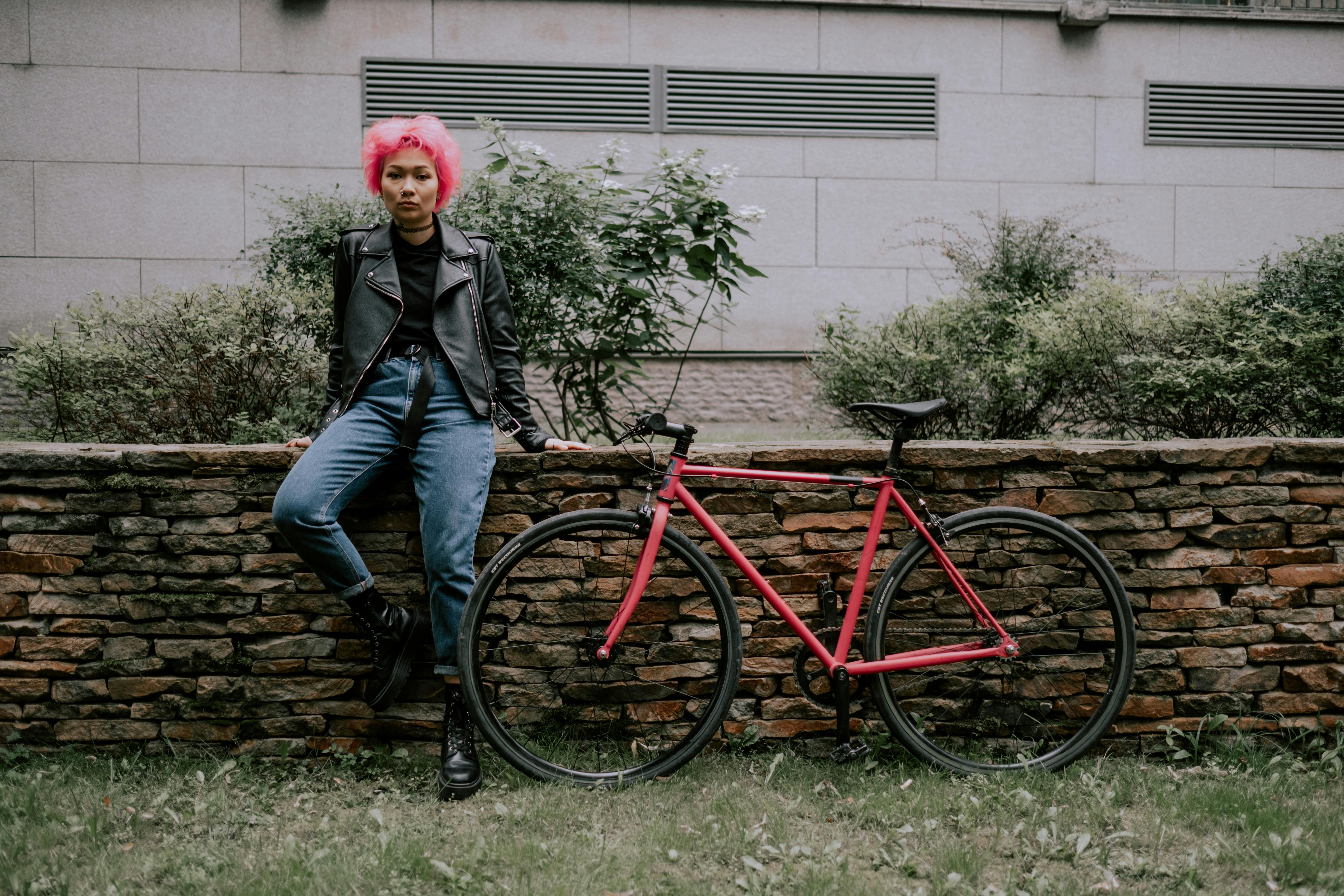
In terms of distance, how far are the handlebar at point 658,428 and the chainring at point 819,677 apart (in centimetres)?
83

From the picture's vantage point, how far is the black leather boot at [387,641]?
9.32 ft

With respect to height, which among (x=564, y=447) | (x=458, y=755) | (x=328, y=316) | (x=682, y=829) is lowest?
(x=682, y=829)

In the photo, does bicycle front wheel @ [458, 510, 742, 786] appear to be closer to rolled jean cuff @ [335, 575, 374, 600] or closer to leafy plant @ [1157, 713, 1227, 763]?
rolled jean cuff @ [335, 575, 374, 600]

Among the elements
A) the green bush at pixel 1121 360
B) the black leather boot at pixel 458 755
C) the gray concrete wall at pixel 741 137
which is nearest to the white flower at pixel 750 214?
the green bush at pixel 1121 360

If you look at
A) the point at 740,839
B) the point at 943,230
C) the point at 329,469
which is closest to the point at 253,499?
the point at 329,469

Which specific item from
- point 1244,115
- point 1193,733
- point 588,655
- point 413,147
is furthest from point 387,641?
point 1244,115

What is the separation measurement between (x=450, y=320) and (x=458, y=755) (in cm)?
140

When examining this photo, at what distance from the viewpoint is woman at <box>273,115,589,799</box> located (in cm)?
279

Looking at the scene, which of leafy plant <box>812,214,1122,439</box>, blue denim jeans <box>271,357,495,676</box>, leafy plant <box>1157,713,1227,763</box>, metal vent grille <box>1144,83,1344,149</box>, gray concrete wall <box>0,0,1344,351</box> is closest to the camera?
blue denim jeans <box>271,357,495,676</box>

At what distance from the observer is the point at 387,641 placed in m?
2.90

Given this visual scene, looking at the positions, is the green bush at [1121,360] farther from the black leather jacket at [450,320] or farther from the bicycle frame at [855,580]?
the black leather jacket at [450,320]

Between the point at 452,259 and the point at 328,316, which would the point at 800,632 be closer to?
the point at 452,259

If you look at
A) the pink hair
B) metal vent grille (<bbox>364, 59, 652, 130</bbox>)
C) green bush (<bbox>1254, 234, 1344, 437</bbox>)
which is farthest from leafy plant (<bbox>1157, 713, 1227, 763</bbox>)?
metal vent grille (<bbox>364, 59, 652, 130</bbox>)

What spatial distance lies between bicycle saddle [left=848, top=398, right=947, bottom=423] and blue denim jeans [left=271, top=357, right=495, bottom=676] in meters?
1.26
